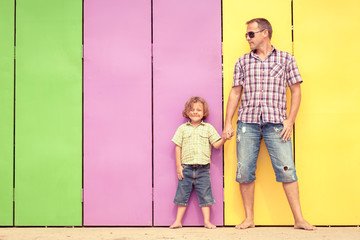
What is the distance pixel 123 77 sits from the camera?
3.11 metres

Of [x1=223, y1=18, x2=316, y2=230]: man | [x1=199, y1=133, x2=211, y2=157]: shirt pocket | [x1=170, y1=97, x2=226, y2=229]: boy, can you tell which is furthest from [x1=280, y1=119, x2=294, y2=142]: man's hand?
[x1=199, y1=133, x2=211, y2=157]: shirt pocket

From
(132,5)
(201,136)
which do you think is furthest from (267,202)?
(132,5)

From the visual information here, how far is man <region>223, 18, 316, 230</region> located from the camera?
112 inches

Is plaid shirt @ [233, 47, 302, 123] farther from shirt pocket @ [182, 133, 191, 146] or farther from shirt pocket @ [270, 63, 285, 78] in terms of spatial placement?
shirt pocket @ [182, 133, 191, 146]

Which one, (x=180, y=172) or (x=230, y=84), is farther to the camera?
(x=230, y=84)

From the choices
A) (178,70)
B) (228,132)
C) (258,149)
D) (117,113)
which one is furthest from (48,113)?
(258,149)

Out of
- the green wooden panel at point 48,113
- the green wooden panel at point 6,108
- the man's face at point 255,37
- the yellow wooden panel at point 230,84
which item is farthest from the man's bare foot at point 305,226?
the green wooden panel at point 6,108

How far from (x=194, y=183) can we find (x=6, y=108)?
5.77 ft

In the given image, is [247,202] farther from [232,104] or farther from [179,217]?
[232,104]

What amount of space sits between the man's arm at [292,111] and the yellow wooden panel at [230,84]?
256mm

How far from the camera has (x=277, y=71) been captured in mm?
2904

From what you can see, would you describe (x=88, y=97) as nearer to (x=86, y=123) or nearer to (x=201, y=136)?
(x=86, y=123)

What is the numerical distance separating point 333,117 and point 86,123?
2.11 meters

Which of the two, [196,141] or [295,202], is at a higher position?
[196,141]
